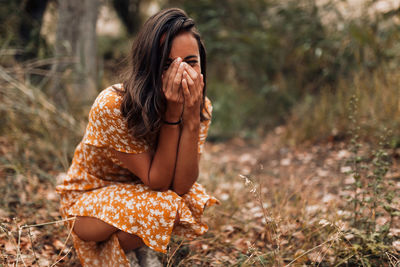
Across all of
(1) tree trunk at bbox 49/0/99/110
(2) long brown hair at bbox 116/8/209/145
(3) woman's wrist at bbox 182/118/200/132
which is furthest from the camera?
(1) tree trunk at bbox 49/0/99/110

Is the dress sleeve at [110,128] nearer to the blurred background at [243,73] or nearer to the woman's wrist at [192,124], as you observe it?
the woman's wrist at [192,124]

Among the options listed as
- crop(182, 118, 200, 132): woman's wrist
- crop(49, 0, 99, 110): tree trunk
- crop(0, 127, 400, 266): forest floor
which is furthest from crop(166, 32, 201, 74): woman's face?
crop(49, 0, 99, 110): tree trunk

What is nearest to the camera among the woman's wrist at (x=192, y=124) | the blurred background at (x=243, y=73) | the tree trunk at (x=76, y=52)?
the woman's wrist at (x=192, y=124)

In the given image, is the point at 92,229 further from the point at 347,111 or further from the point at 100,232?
the point at 347,111

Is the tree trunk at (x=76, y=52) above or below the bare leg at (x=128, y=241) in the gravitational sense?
above

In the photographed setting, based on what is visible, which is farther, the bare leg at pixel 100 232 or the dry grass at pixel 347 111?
the dry grass at pixel 347 111

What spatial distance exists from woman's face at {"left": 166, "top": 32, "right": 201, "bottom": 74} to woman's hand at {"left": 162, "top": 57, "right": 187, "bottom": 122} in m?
0.04

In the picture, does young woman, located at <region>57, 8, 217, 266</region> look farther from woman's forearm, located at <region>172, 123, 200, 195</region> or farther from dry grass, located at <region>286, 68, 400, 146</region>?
dry grass, located at <region>286, 68, 400, 146</region>

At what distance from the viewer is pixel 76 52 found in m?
3.79

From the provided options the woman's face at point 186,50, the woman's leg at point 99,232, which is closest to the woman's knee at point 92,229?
the woman's leg at point 99,232

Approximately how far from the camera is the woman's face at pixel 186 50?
4.81 feet

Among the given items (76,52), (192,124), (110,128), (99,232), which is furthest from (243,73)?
(99,232)

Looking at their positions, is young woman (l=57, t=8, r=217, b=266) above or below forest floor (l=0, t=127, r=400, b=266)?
above

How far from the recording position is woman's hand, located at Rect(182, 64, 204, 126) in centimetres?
146
